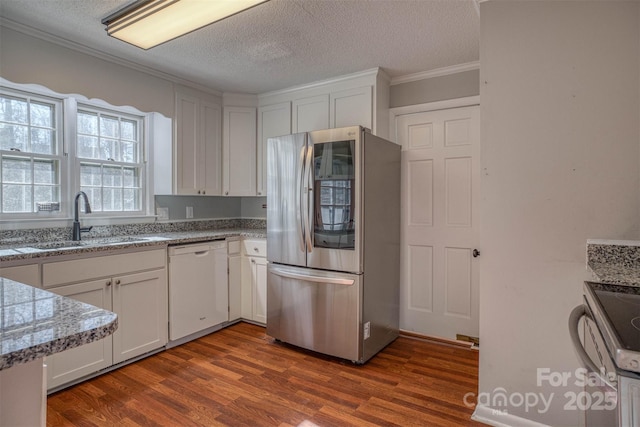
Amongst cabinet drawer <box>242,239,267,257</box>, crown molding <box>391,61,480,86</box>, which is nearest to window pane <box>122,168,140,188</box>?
cabinet drawer <box>242,239,267,257</box>

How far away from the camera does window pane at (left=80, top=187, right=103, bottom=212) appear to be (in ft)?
9.70

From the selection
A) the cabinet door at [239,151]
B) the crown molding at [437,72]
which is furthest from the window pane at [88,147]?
the crown molding at [437,72]

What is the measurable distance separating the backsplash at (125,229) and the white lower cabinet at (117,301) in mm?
607

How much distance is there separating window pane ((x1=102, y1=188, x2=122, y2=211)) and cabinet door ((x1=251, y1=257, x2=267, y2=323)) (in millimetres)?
1317

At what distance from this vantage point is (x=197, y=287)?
119 inches

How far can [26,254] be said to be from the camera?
1.99m

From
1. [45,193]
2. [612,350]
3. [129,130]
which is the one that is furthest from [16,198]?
[612,350]

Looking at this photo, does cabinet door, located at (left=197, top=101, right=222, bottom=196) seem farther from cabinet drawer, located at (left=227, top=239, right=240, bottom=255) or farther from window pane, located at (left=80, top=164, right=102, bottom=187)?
window pane, located at (left=80, top=164, right=102, bottom=187)

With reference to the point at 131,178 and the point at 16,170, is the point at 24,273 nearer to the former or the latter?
the point at 16,170

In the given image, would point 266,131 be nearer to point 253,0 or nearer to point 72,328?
point 253,0

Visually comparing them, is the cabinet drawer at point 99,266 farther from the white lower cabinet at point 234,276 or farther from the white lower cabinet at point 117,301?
the white lower cabinet at point 234,276

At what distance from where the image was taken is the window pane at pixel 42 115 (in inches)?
103

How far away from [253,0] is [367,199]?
57.1 inches

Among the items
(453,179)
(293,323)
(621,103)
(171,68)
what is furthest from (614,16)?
(171,68)
